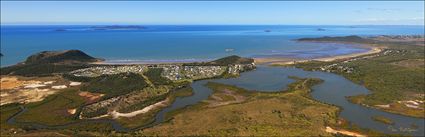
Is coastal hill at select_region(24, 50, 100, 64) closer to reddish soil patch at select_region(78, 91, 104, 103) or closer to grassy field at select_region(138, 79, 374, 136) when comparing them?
reddish soil patch at select_region(78, 91, 104, 103)

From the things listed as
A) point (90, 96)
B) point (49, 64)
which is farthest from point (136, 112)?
point (49, 64)

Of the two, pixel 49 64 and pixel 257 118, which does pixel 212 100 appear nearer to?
pixel 257 118

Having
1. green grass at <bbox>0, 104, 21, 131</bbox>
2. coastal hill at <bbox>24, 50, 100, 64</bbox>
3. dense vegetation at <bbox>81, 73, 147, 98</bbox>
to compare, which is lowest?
green grass at <bbox>0, 104, 21, 131</bbox>

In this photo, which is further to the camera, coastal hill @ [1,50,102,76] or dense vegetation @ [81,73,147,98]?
coastal hill @ [1,50,102,76]

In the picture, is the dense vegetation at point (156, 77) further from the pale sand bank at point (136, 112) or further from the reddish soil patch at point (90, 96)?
the pale sand bank at point (136, 112)

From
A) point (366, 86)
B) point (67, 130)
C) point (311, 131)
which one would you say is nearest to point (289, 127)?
point (311, 131)

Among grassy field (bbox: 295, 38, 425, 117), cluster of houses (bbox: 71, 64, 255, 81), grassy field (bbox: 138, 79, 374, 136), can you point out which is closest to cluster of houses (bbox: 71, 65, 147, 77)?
cluster of houses (bbox: 71, 64, 255, 81)

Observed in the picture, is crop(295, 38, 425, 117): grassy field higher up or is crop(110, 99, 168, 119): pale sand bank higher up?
crop(295, 38, 425, 117): grassy field

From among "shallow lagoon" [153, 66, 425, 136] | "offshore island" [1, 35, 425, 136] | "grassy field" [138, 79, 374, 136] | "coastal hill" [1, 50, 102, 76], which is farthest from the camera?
"coastal hill" [1, 50, 102, 76]
